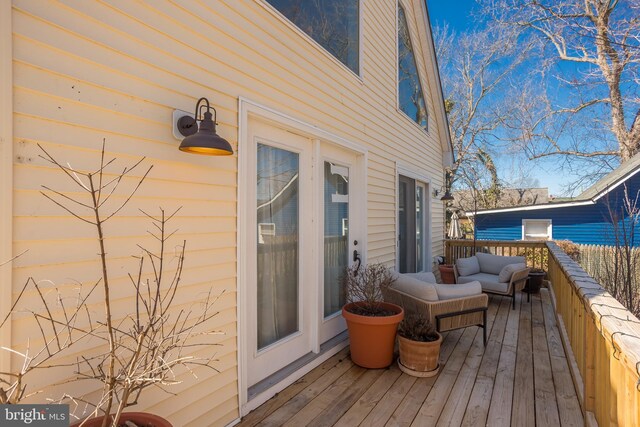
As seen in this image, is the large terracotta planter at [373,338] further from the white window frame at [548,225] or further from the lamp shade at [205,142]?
the white window frame at [548,225]

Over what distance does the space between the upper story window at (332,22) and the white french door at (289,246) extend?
108cm

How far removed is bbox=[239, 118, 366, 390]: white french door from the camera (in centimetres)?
276

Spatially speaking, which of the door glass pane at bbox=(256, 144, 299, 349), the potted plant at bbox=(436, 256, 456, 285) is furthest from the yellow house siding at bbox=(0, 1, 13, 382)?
the potted plant at bbox=(436, 256, 456, 285)

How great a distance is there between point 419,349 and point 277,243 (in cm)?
160

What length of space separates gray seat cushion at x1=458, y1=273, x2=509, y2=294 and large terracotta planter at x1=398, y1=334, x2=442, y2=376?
293 cm

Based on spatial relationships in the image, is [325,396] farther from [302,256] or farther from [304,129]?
[304,129]

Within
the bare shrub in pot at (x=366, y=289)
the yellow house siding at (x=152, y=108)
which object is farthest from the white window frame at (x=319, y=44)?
the bare shrub in pot at (x=366, y=289)

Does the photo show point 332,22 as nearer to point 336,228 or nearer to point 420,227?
point 336,228

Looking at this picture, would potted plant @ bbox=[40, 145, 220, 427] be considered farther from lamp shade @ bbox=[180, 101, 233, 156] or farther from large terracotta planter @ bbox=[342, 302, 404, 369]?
large terracotta planter @ bbox=[342, 302, 404, 369]

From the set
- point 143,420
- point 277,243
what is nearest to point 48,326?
point 143,420

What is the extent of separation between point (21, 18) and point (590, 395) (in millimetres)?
3804

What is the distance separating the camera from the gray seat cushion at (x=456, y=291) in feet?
12.3

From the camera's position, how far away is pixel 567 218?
39.1ft

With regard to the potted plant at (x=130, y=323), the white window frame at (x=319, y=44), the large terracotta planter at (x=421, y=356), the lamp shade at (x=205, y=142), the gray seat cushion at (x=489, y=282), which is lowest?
the large terracotta planter at (x=421, y=356)
